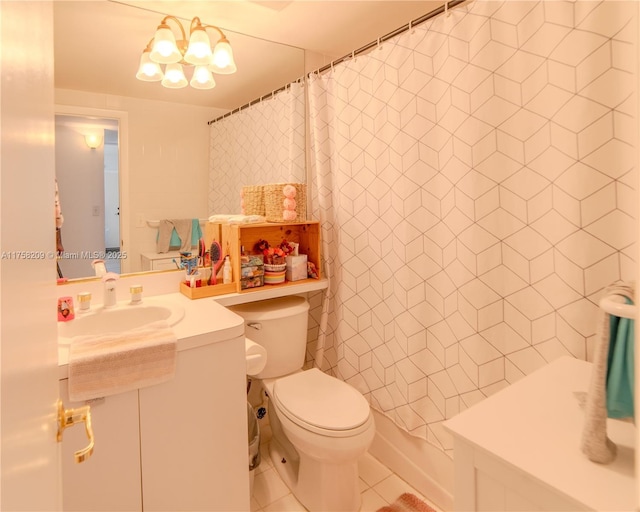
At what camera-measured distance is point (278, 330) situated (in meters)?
1.83

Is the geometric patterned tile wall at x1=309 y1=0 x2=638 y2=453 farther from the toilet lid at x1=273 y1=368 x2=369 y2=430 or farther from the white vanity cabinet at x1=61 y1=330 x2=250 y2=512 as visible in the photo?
the white vanity cabinet at x1=61 y1=330 x2=250 y2=512

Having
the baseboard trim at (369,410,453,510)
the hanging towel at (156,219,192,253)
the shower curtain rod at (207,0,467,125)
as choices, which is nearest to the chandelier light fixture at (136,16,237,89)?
the shower curtain rod at (207,0,467,125)

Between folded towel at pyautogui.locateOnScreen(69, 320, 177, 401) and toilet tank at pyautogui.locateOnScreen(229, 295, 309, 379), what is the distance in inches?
23.3

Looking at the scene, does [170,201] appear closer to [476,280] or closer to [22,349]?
[476,280]

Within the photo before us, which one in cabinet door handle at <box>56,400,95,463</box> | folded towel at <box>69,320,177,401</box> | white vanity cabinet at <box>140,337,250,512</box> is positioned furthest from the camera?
white vanity cabinet at <box>140,337,250,512</box>

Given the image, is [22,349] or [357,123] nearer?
[22,349]

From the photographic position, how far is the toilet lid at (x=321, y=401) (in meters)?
1.49

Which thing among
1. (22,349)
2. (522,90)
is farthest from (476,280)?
(22,349)

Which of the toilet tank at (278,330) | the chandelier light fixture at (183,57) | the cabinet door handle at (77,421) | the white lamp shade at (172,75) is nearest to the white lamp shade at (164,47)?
the chandelier light fixture at (183,57)

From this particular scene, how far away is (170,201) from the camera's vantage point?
1843mm

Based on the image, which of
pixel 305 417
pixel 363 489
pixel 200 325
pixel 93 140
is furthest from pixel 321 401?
pixel 93 140

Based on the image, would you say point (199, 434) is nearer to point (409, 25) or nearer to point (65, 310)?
point (65, 310)

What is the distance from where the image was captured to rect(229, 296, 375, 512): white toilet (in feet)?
4.83

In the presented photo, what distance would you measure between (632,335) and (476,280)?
78 centimetres
